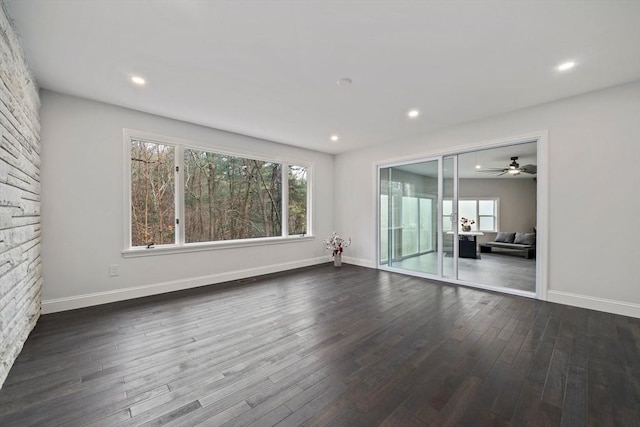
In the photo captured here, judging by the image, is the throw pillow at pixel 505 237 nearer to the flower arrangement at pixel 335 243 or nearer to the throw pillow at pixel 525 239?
the throw pillow at pixel 525 239

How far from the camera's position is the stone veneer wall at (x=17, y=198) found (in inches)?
72.9

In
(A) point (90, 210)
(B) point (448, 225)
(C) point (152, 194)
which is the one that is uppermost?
(C) point (152, 194)

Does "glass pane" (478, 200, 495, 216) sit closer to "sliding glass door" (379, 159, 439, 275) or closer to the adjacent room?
the adjacent room

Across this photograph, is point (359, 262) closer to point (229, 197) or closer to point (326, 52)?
point (229, 197)

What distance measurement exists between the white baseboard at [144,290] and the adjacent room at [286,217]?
0.13 ft

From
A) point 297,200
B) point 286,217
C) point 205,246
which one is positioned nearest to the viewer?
point 205,246

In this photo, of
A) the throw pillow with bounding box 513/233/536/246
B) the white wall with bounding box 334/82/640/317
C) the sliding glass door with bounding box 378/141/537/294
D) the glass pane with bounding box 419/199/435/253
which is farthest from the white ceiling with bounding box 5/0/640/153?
the throw pillow with bounding box 513/233/536/246

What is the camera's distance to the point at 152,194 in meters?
3.81

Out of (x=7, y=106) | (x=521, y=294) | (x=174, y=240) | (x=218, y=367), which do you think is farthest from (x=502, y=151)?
(x=7, y=106)

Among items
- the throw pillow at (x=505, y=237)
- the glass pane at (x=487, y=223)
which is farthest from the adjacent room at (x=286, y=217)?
the glass pane at (x=487, y=223)

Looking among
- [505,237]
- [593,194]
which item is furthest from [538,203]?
[505,237]

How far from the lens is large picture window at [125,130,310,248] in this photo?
3744mm

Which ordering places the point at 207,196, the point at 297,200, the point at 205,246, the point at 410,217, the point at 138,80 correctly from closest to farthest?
the point at 138,80 < the point at 205,246 < the point at 207,196 < the point at 410,217 < the point at 297,200

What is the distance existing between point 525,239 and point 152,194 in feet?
27.4
